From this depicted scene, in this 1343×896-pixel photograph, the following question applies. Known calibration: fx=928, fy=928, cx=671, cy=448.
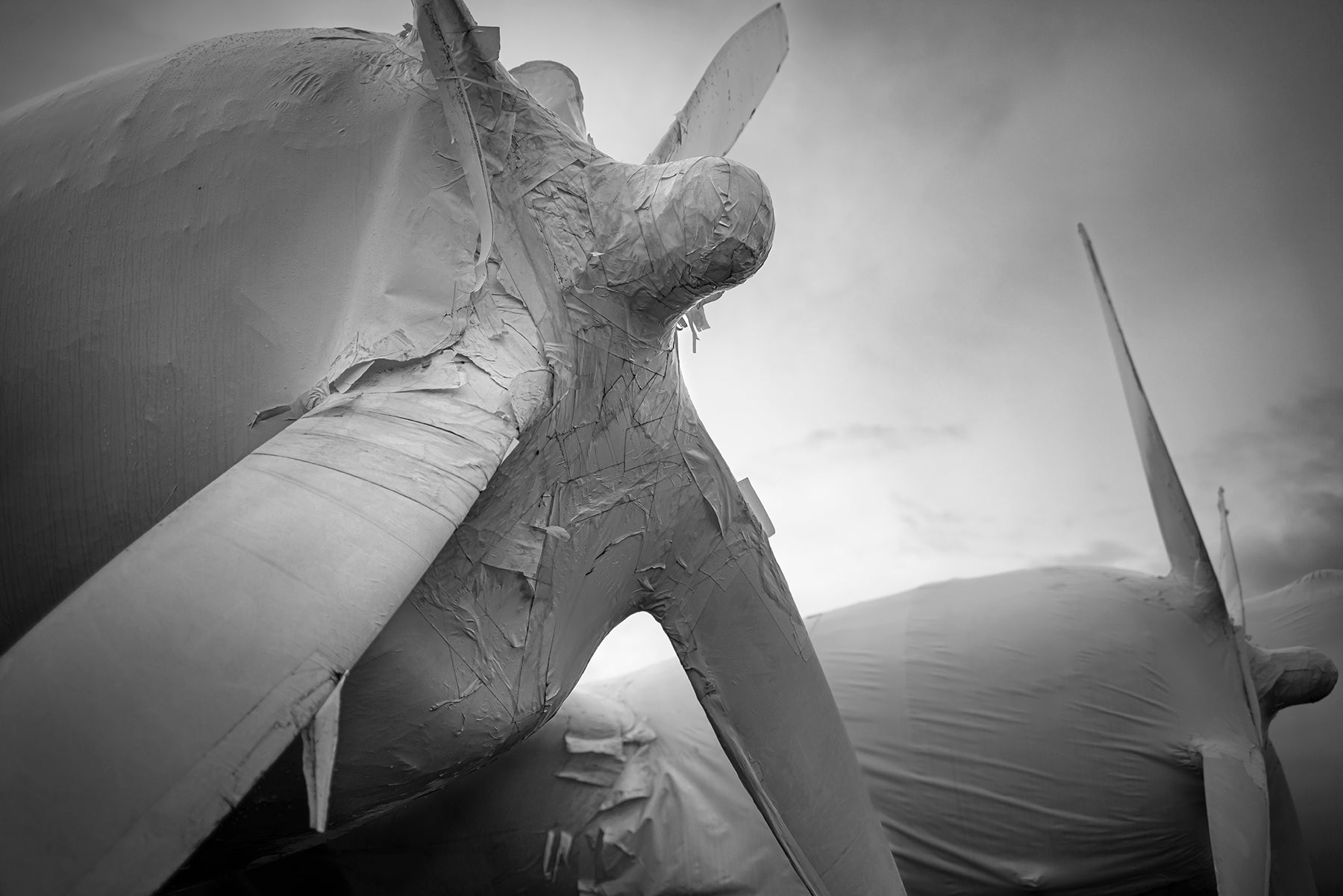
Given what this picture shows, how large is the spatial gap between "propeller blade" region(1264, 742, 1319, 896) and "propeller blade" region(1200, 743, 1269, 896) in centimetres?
13

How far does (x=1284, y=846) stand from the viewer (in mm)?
2102

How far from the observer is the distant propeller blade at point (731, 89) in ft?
5.09

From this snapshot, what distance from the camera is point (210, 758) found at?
2.17 feet

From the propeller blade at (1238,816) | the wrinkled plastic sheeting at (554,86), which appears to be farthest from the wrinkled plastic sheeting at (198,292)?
the propeller blade at (1238,816)

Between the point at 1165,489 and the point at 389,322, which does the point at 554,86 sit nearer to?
the point at 389,322

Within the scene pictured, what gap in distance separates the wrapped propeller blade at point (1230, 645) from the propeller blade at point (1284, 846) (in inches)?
3.9

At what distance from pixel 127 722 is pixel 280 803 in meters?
0.63

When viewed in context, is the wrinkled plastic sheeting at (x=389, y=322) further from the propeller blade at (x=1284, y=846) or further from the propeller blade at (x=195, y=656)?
the propeller blade at (x=1284, y=846)

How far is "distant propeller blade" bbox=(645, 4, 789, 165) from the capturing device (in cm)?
155

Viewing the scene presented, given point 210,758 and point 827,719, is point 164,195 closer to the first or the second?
point 210,758

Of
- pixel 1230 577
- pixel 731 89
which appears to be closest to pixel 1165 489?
pixel 1230 577

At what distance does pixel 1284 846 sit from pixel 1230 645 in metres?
0.45

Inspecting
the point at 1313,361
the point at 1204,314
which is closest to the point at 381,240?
the point at 1204,314

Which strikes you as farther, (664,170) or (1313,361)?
(1313,361)
